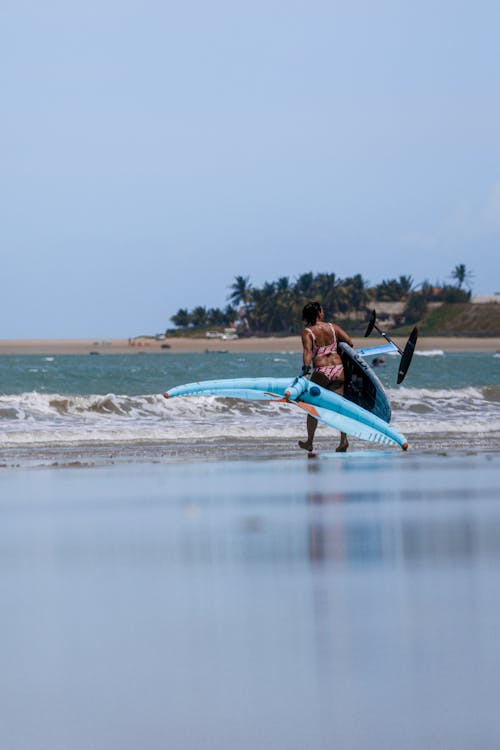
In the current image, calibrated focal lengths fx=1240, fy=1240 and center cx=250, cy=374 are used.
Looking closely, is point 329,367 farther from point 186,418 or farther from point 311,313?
point 186,418

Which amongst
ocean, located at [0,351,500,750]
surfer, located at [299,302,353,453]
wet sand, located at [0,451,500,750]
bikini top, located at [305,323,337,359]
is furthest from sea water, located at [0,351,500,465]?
wet sand, located at [0,451,500,750]

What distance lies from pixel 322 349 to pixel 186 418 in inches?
576

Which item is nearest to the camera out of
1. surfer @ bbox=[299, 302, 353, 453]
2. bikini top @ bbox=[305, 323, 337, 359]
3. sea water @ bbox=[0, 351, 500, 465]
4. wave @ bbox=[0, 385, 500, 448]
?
surfer @ bbox=[299, 302, 353, 453]

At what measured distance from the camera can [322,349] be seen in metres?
14.0

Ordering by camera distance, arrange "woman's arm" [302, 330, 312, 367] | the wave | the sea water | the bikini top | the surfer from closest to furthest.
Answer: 1. "woman's arm" [302, 330, 312, 367]
2. the surfer
3. the bikini top
4. the sea water
5. the wave

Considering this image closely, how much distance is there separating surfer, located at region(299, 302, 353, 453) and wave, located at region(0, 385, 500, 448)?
8.35 m

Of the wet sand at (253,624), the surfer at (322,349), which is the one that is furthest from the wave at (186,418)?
the wet sand at (253,624)

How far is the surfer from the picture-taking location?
45.4ft

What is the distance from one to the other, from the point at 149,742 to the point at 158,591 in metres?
2.66

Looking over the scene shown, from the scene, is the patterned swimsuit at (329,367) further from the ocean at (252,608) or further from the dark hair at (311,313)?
the ocean at (252,608)

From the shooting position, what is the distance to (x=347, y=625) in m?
6.11

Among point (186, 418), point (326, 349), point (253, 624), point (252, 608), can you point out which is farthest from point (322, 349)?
point (186, 418)

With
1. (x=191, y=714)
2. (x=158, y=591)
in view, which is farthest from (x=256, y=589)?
(x=191, y=714)

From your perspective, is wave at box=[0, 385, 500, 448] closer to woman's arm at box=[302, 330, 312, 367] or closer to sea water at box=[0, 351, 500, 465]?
sea water at box=[0, 351, 500, 465]
